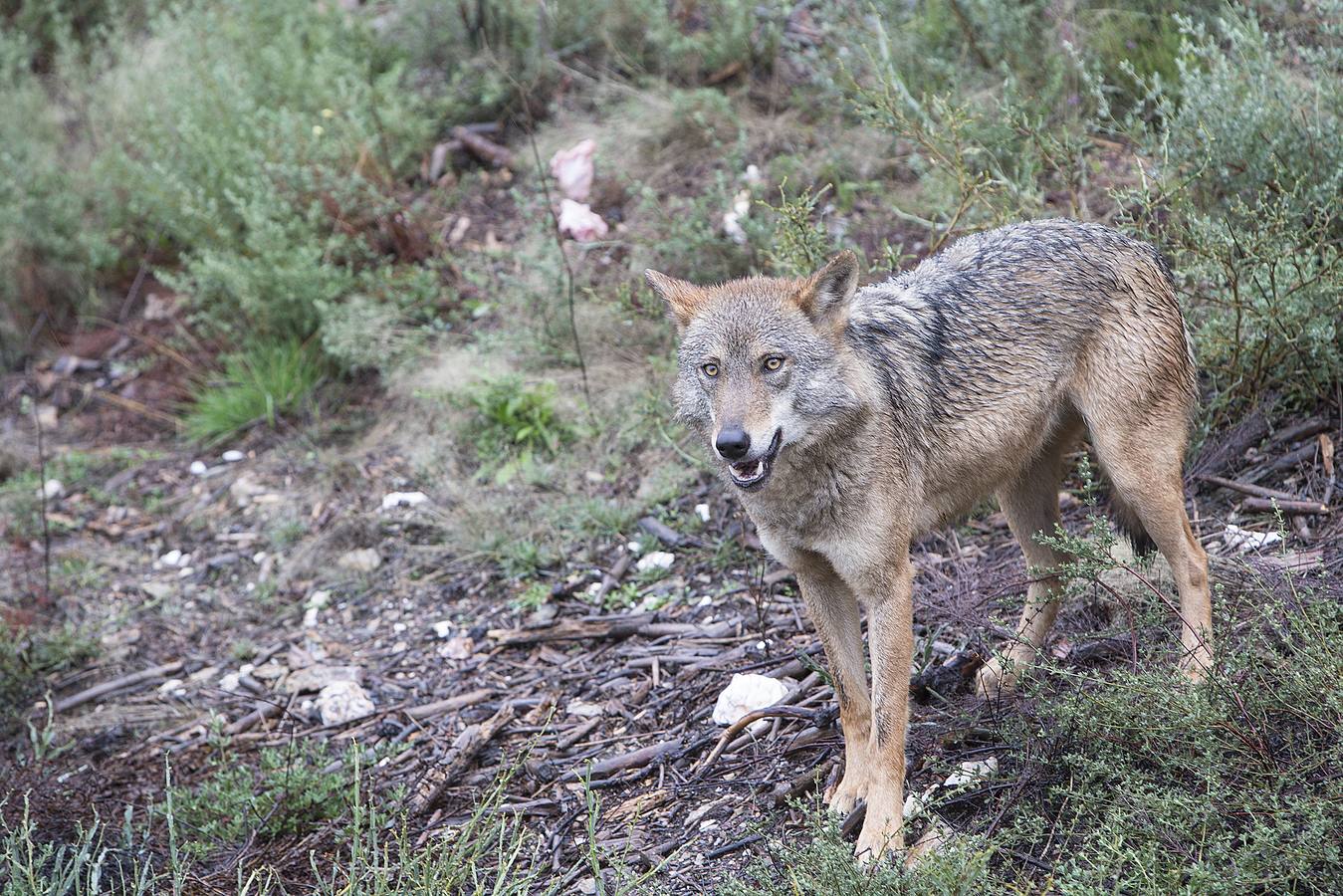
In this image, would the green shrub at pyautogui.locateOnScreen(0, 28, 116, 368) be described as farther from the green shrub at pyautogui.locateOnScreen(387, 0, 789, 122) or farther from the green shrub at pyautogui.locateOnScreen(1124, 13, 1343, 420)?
the green shrub at pyautogui.locateOnScreen(1124, 13, 1343, 420)

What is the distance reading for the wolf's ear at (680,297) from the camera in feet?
14.5

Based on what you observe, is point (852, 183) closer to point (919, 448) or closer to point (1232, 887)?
point (919, 448)

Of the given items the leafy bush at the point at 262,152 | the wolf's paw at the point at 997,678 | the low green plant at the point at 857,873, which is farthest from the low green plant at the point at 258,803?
the leafy bush at the point at 262,152

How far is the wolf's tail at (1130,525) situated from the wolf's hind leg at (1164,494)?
0.05m

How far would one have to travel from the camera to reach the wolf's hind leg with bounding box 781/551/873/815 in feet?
14.5

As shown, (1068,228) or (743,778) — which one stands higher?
(1068,228)

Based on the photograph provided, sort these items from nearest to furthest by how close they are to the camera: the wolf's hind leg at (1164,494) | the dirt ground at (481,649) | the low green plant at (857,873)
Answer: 1. the low green plant at (857,873)
2. the wolf's hind leg at (1164,494)
3. the dirt ground at (481,649)

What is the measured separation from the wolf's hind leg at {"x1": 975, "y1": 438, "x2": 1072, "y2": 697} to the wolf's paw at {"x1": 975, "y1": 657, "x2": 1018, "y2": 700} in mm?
92

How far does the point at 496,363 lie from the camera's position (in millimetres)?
7875

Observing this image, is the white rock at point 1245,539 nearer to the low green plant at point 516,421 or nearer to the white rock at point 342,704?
the low green plant at point 516,421

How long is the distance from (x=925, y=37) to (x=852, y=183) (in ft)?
4.69

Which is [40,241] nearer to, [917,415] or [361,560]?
[361,560]

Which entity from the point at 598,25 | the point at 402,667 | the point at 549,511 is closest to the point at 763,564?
the point at 549,511

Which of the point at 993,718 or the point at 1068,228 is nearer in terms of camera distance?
the point at 993,718
